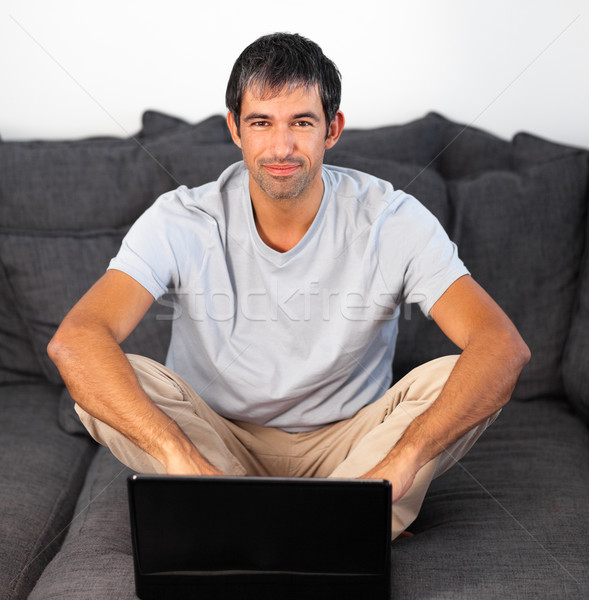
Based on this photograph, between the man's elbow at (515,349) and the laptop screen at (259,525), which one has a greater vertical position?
the man's elbow at (515,349)

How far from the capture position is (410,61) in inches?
81.9

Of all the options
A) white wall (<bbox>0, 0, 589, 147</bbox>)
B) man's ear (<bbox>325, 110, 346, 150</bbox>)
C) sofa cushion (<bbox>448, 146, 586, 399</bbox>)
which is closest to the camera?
man's ear (<bbox>325, 110, 346, 150</bbox>)

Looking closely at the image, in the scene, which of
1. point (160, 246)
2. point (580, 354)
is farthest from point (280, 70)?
point (580, 354)

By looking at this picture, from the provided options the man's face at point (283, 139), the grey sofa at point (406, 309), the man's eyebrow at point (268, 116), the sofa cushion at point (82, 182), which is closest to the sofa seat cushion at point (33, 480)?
the grey sofa at point (406, 309)

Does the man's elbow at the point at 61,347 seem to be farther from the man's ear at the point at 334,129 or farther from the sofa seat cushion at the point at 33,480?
the man's ear at the point at 334,129

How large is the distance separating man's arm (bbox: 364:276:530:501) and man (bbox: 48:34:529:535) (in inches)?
0.5

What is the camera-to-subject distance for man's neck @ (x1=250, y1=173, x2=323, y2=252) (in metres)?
1.53

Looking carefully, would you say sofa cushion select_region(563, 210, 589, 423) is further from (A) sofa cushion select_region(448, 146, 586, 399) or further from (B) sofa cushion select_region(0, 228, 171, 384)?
(B) sofa cushion select_region(0, 228, 171, 384)

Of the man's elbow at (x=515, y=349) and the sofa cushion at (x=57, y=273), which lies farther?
the sofa cushion at (x=57, y=273)

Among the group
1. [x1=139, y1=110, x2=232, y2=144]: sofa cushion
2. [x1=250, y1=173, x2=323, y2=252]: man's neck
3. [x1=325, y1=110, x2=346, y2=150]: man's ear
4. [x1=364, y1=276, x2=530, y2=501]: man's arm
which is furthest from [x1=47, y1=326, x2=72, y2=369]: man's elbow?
[x1=139, y1=110, x2=232, y2=144]: sofa cushion

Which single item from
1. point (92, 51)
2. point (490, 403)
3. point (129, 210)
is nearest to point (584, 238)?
point (490, 403)

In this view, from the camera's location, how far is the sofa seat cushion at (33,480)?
4.28ft

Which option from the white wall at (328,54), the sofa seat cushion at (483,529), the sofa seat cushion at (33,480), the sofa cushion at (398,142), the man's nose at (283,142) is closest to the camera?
the sofa seat cushion at (483,529)

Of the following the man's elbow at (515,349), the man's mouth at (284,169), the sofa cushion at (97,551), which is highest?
the man's mouth at (284,169)
